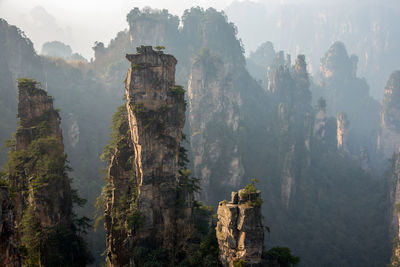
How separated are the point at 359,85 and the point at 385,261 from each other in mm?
79809

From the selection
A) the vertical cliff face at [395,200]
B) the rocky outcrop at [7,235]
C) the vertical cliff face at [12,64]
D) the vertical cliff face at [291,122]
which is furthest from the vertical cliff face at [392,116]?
the rocky outcrop at [7,235]

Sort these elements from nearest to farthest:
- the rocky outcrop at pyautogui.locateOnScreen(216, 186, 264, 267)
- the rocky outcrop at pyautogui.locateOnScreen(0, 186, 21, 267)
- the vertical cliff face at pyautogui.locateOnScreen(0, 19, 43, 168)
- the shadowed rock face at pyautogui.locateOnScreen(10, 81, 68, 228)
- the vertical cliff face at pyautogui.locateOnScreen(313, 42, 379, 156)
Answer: the rocky outcrop at pyautogui.locateOnScreen(0, 186, 21, 267) < the rocky outcrop at pyautogui.locateOnScreen(216, 186, 264, 267) < the shadowed rock face at pyautogui.locateOnScreen(10, 81, 68, 228) < the vertical cliff face at pyautogui.locateOnScreen(0, 19, 43, 168) < the vertical cliff face at pyautogui.locateOnScreen(313, 42, 379, 156)

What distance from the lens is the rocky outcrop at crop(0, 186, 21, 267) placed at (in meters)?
11.0

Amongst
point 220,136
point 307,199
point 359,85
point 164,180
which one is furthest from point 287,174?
point 359,85

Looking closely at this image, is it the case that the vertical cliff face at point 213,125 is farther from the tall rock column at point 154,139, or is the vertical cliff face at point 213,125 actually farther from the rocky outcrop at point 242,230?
the rocky outcrop at point 242,230

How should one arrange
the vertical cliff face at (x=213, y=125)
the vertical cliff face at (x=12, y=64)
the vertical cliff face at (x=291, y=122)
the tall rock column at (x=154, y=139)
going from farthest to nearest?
1. the vertical cliff face at (x=291, y=122)
2. the vertical cliff face at (x=213, y=125)
3. the vertical cliff face at (x=12, y=64)
4. the tall rock column at (x=154, y=139)

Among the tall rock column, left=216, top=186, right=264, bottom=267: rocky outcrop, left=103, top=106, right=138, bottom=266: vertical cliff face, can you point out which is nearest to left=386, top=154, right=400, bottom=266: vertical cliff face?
left=216, top=186, right=264, bottom=267: rocky outcrop

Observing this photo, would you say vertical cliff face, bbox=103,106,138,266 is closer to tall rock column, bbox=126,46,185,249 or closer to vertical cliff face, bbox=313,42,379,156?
tall rock column, bbox=126,46,185,249

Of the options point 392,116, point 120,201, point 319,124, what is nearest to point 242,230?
point 120,201

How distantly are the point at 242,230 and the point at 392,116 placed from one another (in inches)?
3554

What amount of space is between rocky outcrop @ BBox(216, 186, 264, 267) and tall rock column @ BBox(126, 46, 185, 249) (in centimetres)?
566

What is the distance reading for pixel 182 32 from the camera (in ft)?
260

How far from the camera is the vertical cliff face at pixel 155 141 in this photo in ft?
79.9

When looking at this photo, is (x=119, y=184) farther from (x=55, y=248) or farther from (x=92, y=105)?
(x=92, y=105)
